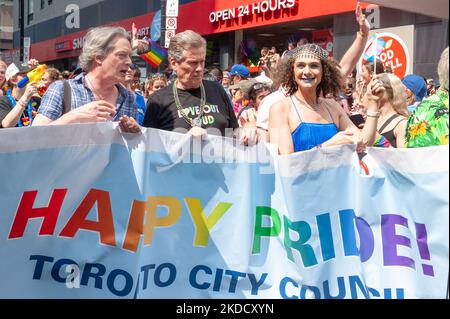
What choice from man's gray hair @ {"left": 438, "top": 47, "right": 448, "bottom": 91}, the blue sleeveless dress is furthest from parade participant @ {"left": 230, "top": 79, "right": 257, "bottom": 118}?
man's gray hair @ {"left": 438, "top": 47, "right": 448, "bottom": 91}

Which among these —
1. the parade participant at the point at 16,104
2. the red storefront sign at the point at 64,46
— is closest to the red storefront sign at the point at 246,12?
the red storefront sign at the point at 64,46

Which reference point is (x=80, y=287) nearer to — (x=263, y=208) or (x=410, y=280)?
(x=263, y=208)

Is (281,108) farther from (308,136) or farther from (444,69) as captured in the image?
(444,69)

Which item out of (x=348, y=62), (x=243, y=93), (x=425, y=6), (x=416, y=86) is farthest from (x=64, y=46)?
(x=425, y=6)

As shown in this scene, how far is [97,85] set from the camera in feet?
13.4

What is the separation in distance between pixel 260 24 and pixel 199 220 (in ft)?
53.0

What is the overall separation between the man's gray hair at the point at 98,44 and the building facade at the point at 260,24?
6.58 m

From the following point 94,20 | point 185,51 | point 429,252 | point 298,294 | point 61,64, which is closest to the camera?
point 429,252

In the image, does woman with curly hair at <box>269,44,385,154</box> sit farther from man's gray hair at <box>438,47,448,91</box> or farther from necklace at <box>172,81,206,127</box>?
man's gray hair at <box>438,47,448,91</box>

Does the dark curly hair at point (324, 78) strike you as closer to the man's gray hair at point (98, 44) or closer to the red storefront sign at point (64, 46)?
the man's gray hair at point (98, 44)

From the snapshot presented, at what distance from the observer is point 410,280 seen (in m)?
3.62

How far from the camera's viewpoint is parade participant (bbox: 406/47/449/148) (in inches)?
143

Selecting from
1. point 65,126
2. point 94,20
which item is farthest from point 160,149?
point 94,20

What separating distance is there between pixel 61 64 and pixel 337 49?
75.9 ft
